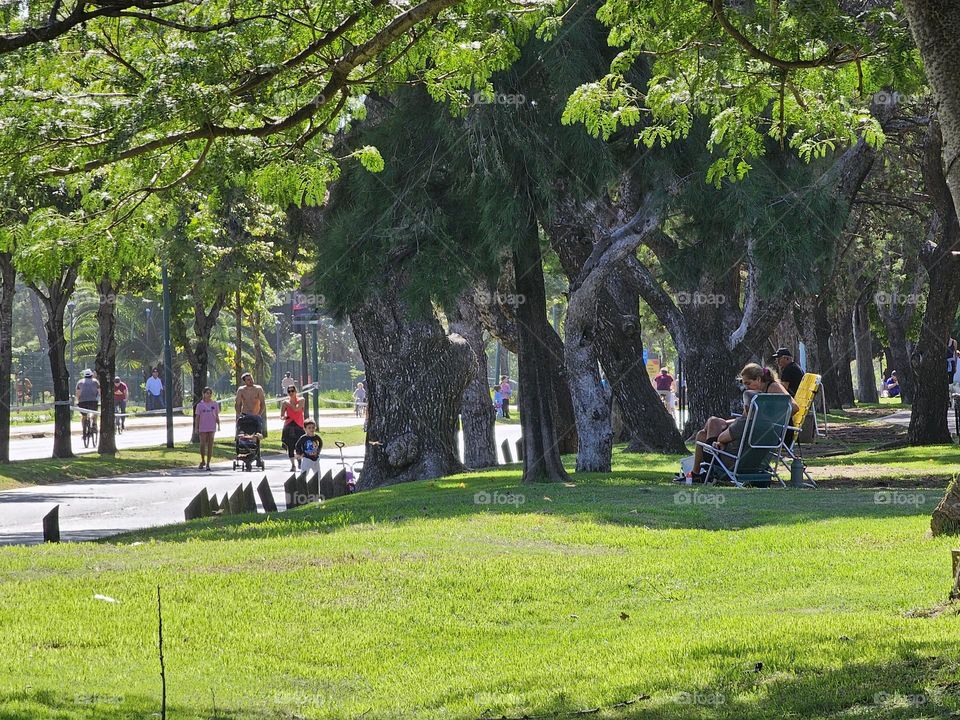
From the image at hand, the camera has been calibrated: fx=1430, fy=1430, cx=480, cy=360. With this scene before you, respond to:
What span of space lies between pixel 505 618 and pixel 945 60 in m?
4.11

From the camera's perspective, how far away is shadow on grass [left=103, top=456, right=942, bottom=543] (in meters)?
12.6

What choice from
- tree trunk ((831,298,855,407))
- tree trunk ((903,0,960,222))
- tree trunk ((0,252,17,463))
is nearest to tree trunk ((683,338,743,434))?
tree trunk ((0,252,17,463))

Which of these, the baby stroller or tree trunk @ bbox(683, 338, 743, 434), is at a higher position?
tree trunk @ bbox(683, 338, 743, 434)

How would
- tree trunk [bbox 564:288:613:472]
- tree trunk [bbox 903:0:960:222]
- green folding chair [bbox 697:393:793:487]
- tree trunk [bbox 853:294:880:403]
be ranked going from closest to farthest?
tree trunk [bbox 903:0:960:222]
green folding chair [bbox 697:393:793:487]
tree trunk [bbox 564:288:613:472]
tree trunk [bbox 853:294:880:403]

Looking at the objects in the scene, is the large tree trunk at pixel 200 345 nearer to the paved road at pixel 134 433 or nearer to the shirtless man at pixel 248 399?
the paved road at pixel 134 433

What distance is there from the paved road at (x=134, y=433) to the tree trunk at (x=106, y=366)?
5.84 ft

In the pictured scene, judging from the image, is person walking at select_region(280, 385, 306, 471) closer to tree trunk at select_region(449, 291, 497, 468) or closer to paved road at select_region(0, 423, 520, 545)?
paved road at select_region(0, 423, 520, 545)

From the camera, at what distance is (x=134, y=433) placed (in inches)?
1828

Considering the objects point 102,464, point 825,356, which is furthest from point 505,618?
point 825,356

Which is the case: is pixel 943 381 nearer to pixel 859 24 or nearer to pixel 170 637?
pixel 859 24

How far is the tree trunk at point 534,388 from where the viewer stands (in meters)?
17.7

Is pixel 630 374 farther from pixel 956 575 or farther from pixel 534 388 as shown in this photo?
pixel 956 575

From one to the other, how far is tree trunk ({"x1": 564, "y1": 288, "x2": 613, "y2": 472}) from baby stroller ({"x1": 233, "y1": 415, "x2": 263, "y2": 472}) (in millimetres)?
10452

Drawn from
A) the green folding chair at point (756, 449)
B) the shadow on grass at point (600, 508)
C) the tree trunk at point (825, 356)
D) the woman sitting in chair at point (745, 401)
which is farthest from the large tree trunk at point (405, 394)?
the tree trunk at point (825, 356)
